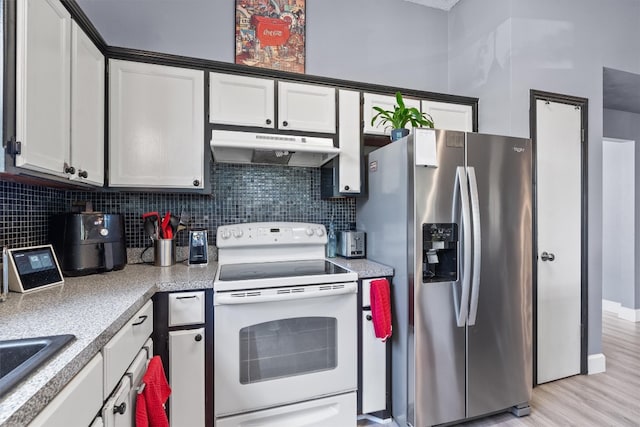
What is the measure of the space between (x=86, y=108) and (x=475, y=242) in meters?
2.12

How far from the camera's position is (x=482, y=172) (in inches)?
69.7

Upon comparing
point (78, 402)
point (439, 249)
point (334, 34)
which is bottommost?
point (78, 402)

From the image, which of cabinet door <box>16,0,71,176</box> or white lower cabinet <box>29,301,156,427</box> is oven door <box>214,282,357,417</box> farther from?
cabinet door <box>16,0,71,176</box>

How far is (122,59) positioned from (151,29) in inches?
20.0

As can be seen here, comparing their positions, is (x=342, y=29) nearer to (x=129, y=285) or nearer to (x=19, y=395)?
(x=129, y=285)

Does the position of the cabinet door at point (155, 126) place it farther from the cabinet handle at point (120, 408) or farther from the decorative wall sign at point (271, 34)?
the cabinet handle at point (120, 408)

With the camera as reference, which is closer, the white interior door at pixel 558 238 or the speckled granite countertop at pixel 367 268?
the speckled granite countertop at pixel 367 268

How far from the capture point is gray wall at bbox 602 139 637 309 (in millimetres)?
3660

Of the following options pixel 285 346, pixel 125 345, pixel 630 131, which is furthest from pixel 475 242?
pixel 630 131

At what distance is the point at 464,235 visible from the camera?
67.1 inches

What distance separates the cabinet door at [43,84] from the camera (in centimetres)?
107

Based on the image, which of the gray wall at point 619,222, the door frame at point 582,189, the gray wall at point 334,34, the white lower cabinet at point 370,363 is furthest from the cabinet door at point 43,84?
the gray wall at point 619,222

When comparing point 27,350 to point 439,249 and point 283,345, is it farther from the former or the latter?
point 439,249

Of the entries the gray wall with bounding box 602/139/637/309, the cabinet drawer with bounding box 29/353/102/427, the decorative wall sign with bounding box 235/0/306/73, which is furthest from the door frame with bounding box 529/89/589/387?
the cabinet drawer with bounding box 29/353/102/427
